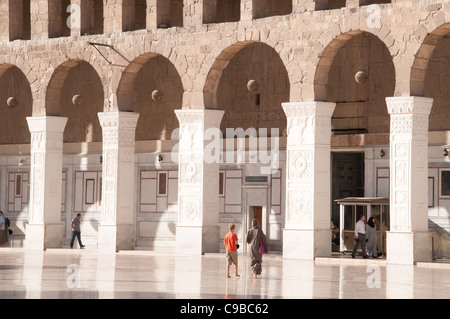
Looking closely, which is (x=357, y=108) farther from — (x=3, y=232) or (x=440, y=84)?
(x=3, y=232)

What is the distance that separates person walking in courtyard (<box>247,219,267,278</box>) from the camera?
66.6 feet

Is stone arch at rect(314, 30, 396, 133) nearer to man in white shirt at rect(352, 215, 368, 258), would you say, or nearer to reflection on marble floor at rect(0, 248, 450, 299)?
man in white shirt at rect(352, 215, 368, 258)

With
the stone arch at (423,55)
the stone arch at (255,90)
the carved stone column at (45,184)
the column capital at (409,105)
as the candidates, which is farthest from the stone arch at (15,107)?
the stone arch at (423,55)

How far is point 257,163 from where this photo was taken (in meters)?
31.0

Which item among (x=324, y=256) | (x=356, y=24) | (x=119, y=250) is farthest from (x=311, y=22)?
(x=119, y=250)

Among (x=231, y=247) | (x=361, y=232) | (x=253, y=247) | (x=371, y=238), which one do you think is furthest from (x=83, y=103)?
(x=253, y=247)

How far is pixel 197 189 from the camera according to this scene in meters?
28.1

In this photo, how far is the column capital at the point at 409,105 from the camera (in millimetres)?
24656

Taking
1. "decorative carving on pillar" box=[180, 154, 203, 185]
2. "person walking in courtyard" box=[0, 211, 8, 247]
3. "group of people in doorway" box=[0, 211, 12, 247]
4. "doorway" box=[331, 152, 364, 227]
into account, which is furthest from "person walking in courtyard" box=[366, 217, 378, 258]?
"person walking in courtyard" box=[0, 211, 8, 247]

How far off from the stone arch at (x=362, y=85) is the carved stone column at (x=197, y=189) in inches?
150

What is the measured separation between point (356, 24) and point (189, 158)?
6150mm

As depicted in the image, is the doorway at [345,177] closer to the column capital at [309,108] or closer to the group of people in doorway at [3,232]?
the column capital at [309,108]

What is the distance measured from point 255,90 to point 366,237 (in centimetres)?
662
